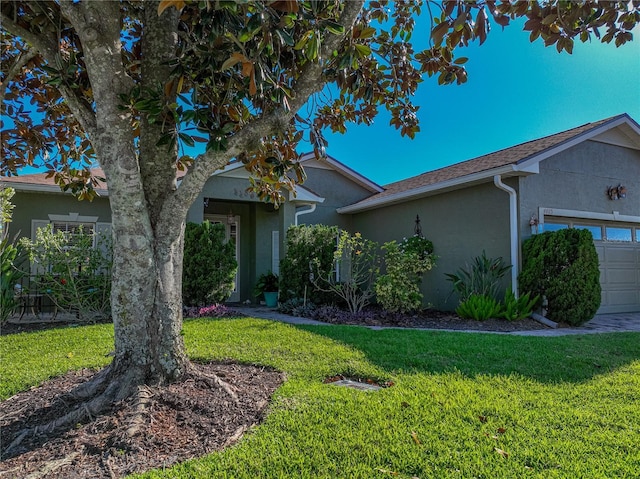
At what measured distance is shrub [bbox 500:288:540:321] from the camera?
8.48 metres

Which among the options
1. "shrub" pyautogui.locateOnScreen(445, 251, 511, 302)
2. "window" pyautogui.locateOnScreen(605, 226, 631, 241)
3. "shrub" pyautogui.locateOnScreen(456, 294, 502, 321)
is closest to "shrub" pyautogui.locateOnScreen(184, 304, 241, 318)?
"shrub" pyautogui.locateOnScreen(456, 294, 502, 321)

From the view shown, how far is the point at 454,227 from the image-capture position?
34.9ft

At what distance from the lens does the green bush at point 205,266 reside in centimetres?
944

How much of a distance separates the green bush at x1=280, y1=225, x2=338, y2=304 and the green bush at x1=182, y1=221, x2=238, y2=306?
1638 millimetres

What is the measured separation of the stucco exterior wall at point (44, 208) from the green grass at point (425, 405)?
4.97 meters

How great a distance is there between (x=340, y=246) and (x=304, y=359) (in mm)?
5295

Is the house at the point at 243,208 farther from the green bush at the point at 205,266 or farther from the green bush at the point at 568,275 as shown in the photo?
the green bush at the point at 568,275

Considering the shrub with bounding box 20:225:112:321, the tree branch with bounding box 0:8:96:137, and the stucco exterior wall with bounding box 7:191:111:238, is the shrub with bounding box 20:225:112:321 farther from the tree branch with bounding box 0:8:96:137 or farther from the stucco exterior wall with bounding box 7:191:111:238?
the tree branch with bounding box 0:8:96:137

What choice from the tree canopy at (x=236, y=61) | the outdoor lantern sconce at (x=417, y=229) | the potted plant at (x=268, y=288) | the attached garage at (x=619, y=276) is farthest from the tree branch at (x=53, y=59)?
the attached garage at (x=619, y=276)

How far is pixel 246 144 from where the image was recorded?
354cm

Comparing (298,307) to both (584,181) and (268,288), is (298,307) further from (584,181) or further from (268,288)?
(584,181)

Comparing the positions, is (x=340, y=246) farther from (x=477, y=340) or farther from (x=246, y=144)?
(x=246, y=144)

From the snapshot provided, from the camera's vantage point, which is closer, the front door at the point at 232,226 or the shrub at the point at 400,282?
the shrub at the point at 400,282

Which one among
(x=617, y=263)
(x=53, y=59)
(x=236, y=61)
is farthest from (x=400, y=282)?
(x=53, y=59)
